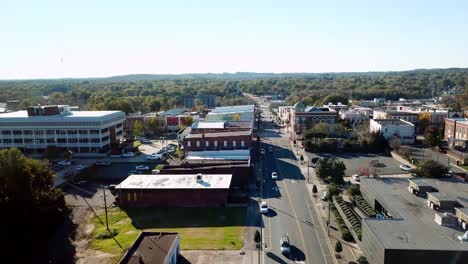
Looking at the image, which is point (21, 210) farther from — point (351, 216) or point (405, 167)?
point (405, 167)

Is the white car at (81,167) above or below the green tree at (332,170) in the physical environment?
below

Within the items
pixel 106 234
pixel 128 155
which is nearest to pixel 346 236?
pixel 106 234

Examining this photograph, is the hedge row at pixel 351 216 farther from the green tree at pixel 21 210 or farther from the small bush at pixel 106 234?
the green tree at pixel 21 210

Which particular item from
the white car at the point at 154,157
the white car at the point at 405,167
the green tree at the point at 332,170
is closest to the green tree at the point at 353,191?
the green tree at the point at 332,170

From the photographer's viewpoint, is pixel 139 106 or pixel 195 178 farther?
pixel 139 106

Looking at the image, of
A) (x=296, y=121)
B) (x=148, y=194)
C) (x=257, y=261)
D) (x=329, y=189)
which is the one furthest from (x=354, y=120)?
(x=257, y=261)

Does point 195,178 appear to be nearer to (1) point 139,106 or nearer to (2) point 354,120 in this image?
(2) point 354,120
